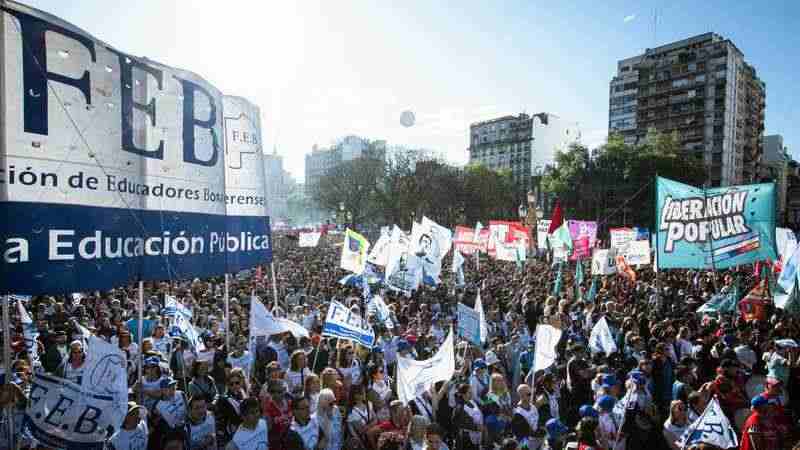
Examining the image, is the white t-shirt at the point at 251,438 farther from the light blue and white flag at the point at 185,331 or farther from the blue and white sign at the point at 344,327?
the light blue and white flag at the point at 185,331

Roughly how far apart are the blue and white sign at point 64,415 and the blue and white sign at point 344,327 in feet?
11.3

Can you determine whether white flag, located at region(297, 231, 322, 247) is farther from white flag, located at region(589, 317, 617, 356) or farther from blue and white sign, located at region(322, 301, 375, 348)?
white flag, located at region(589, 317, 617, 356)


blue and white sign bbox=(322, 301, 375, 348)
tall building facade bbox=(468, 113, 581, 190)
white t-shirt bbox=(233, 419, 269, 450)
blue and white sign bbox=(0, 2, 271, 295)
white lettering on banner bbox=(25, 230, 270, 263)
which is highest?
tall building facade bbox=(468, 113, 581, 190)

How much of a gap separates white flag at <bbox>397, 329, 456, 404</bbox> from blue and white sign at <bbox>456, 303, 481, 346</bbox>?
1.90m

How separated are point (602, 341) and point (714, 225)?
4232mm

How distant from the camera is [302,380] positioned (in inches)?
271

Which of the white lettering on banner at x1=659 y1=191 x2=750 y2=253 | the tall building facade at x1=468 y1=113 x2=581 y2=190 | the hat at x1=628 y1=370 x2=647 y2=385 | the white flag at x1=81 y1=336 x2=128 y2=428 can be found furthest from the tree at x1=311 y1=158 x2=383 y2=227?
the white flag at x1=81 y1=336 x2=128 y2=428

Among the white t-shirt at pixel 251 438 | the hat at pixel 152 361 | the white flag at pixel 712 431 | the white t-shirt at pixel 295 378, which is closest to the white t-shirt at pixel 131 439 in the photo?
the white t-shirt at pixel 251 438

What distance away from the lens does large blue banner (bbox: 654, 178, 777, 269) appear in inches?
408

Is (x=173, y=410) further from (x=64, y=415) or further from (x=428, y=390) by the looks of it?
(x=428, y=390)

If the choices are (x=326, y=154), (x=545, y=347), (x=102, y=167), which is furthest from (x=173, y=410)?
(x=326, y=154)

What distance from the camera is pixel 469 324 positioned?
8.32 meters

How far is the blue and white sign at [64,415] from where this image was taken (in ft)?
13.4

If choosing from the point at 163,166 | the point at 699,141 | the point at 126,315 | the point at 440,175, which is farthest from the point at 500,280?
the point at 699,141
